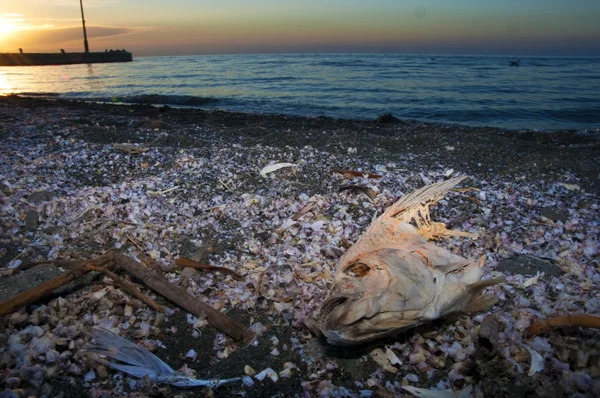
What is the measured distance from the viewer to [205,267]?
3803 mm

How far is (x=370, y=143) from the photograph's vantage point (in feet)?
28.2

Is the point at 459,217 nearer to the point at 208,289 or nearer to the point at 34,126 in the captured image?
the point at 208,289

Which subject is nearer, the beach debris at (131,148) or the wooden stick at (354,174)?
the wooden stick at (354,174)

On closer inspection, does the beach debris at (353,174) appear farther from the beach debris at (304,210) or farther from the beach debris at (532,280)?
the beach debris at (532,280)

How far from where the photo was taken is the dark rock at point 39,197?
16.9 feet

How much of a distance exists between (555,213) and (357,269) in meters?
3.68

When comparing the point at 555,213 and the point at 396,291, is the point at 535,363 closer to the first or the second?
the point at 396,291

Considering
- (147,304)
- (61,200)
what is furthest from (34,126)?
(147,304)

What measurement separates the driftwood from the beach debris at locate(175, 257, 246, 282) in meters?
0.46

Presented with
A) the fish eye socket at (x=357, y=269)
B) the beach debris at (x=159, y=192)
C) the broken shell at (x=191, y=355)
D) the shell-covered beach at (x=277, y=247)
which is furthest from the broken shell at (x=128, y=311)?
the beach debris at (x=159, y=192)

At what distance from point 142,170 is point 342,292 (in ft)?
16.8

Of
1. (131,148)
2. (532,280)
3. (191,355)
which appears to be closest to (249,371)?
(191,355)

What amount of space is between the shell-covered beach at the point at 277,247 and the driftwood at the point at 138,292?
3.1 inches

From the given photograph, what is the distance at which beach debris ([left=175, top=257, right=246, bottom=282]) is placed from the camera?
371 centimetres
